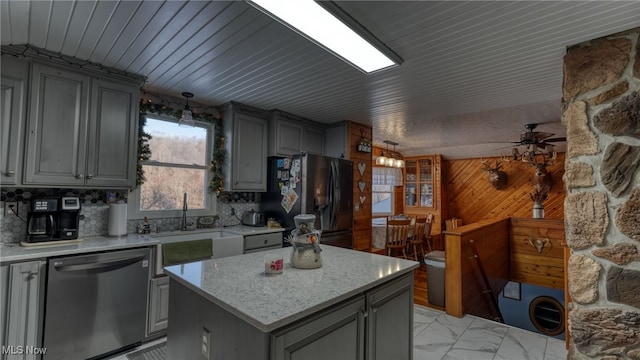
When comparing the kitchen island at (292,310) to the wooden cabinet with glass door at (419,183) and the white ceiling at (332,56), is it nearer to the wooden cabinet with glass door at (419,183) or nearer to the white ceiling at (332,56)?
the white ceiling at (332,56)

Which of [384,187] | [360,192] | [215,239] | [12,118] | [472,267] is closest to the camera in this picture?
[12,118]

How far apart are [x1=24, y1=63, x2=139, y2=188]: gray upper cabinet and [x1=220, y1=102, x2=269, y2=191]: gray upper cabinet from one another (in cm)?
100

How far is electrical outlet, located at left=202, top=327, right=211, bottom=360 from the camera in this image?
133cm

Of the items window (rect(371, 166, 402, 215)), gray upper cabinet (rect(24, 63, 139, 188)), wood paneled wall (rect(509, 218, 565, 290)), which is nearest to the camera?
gray upper cabinet (rect(24, 63, 139, 188))

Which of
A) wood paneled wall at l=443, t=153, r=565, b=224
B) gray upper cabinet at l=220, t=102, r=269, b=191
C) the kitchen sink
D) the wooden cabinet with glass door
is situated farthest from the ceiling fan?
the kitchen sink

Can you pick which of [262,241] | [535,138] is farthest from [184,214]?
[535,138]

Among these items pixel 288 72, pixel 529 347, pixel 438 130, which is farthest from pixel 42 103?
pixel 438 130

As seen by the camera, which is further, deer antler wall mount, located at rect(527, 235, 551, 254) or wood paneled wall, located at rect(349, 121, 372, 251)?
deer antler wall mount, located at rect(527, 235, 551, 254)

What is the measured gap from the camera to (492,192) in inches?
270

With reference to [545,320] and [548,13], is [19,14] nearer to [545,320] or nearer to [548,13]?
[548,13]

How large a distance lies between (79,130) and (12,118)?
39 cm

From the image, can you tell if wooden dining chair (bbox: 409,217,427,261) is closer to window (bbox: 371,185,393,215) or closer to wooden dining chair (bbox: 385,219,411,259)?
wooden dining chair (bbox: 385,219,411,259)

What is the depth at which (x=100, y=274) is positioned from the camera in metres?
2.27

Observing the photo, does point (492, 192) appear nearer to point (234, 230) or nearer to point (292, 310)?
point (234, 230)
